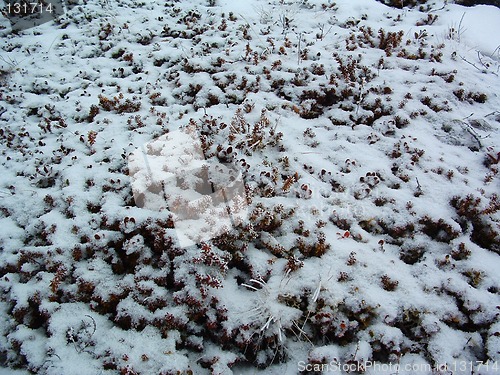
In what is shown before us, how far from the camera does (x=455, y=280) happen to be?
4.12 m

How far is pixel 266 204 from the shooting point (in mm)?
4848

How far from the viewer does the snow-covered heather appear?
152 inches

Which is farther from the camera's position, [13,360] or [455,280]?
[455,280]

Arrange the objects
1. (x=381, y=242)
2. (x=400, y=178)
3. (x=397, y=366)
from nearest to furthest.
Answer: (x=397, y=366)
(x=381, y=242)
(x=400, y=178)

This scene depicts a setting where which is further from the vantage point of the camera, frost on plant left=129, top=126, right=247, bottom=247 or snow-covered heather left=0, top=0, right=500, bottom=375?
frost on plant left=129, top=126, right=247, bottom=247

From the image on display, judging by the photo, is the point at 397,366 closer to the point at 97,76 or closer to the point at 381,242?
the point at 381,242

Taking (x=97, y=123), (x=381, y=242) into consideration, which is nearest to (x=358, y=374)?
(x=381, y=242)

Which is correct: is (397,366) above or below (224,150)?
below

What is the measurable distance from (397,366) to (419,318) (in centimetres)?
59

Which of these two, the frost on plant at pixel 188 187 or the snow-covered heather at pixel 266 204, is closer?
the snow-covered heather at pixel 266 204

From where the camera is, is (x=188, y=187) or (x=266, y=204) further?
(x=188, y=187)

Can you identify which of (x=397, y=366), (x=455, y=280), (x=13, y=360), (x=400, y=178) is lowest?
(x=13, y=360)

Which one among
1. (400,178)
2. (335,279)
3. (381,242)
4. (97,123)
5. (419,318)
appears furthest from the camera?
(97,123)

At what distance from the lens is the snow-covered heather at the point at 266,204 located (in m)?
3.85
